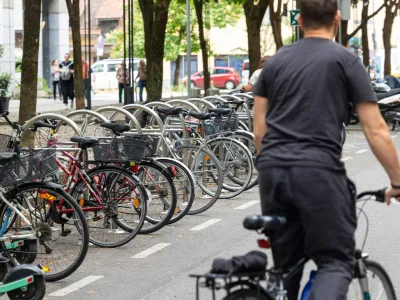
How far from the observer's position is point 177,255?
8.96 metres

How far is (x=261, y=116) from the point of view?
4637 mm

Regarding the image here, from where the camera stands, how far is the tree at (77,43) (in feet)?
84.0

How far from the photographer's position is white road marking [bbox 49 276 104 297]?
7.41 metres

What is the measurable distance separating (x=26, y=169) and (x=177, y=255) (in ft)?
5.83

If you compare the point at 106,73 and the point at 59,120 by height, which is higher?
the point at 59,120

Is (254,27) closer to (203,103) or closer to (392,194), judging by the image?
(203,103)

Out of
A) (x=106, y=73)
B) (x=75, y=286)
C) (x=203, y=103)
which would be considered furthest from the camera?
(x=106, y=73)

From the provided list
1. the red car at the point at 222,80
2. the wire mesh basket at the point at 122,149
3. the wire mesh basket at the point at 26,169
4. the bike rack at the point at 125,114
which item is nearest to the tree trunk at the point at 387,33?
the red car at the point at 222,80

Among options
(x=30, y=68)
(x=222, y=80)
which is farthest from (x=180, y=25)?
(x=30, y=68)

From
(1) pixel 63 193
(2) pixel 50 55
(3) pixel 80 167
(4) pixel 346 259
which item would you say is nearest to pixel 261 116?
(4) pixel 346 259

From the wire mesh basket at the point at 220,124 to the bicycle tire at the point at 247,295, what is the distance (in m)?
8.66

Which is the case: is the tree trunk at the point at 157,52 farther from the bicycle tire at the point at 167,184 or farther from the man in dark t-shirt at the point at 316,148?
the man in dark t-shirt at the point at 316,148

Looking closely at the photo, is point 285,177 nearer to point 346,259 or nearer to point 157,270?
point 346,259

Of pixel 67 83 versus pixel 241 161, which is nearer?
pixel 241 161
